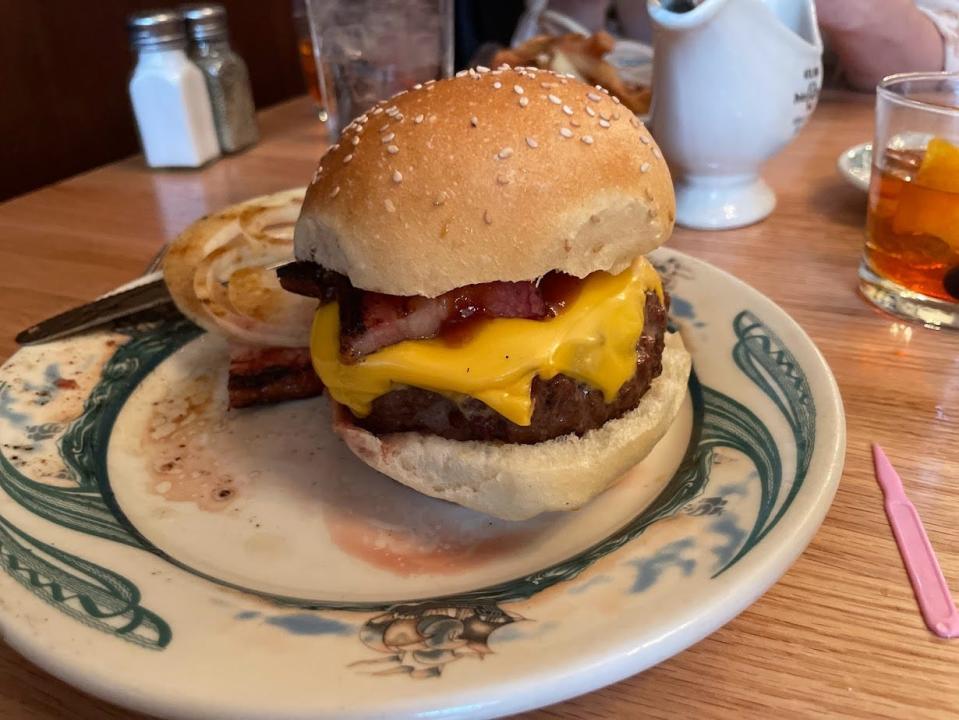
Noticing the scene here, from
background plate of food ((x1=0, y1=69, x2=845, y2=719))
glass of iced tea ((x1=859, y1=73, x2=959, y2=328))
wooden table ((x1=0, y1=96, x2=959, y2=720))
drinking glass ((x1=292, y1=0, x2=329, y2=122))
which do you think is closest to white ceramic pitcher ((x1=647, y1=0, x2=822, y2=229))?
wooden table ((x1=0, y1=96, x2=959, y2=720))

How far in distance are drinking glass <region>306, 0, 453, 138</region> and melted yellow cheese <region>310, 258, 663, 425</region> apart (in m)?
2.02

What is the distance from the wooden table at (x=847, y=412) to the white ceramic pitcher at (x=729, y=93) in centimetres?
14

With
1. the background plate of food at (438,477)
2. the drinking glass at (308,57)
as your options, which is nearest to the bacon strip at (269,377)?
the background plate of food at (438,477)

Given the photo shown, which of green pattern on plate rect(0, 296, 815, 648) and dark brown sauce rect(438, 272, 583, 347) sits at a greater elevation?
dark brown sauce rect(438, 272, 583, 347)

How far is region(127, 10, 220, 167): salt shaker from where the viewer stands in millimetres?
2633

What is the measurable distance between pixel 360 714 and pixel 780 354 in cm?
97

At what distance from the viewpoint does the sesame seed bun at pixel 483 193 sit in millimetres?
1084

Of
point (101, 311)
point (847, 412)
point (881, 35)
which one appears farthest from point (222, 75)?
point (881, 35)

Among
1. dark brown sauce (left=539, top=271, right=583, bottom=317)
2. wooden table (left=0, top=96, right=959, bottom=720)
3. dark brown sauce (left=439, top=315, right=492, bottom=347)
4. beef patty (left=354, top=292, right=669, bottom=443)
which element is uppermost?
dark brown sauce (left=539, top=271, right=583, bottom=317)

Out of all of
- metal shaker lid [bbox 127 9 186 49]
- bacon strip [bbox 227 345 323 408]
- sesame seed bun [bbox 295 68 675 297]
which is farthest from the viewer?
metal shaker lid [bbox 127 9 186 49]

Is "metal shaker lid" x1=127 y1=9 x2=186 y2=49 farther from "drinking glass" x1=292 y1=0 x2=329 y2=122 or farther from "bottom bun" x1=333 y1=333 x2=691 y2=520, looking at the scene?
"bottom bun" x1=333 y1=333 x2=691 y2=520

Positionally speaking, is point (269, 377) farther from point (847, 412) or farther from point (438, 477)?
point (847, 412)

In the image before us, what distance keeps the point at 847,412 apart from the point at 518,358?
Answer: 0.68 metres

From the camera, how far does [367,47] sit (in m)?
2.93
